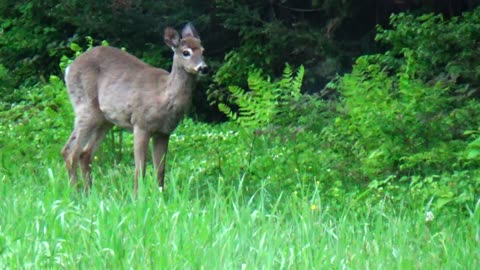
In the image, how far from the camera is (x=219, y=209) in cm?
805

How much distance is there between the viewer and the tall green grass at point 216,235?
6746 millimetres

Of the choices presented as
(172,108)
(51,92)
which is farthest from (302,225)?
(51,92)

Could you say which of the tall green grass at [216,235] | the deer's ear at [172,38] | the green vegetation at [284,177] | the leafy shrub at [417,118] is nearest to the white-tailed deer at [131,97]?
the deer's ear at [172,38]

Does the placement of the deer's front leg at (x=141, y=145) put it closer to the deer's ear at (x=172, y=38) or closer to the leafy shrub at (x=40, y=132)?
the deer's ear at (x=172, y=38)

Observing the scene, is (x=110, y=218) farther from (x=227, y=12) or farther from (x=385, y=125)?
(x=227, y=12)

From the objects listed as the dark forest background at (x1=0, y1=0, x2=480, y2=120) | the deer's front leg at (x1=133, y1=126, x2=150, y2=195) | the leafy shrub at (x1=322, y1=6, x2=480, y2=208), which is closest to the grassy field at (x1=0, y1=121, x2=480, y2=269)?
the leafy shrub at (x1=322, y1=6, x2=480, y2=208)

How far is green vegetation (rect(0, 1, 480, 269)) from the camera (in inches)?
276

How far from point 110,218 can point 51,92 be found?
630 centimetres

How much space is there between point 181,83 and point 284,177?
136cm

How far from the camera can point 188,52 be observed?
1131 centimetres

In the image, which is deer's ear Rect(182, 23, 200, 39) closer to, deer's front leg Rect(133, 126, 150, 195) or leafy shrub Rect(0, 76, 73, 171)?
deer's front leg Rect(133, 126, 150, 195)

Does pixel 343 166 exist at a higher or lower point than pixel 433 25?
lower

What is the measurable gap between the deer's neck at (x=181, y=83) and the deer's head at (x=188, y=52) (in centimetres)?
6

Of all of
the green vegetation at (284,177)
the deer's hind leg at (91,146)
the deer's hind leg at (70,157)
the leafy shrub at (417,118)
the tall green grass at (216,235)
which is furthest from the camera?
the deer's hind leg at (91,146)
